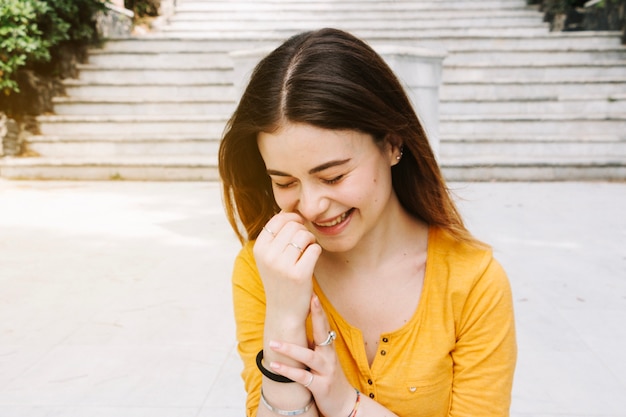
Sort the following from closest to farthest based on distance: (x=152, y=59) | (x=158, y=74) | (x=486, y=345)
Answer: (x=486, y=345) < (x=158, y=74) < (x=152, y=59)

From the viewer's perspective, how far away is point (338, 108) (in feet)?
3.70

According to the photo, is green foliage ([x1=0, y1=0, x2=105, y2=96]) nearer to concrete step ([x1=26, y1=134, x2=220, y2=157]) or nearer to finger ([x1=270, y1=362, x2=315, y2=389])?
concrete step ([x1=26, y1=134, x2=220, y2=157])

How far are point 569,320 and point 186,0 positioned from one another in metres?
9.24

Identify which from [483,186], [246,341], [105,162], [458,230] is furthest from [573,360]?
[105,162]

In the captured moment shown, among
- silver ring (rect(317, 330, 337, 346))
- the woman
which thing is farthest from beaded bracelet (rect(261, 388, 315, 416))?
silver ring (rect(317, 330, 337, 346))

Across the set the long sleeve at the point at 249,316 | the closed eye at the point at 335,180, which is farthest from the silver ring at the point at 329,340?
the closed eye at the point at 335,180

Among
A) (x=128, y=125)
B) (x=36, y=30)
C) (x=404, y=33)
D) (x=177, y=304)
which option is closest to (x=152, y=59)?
(x=128, y=125)

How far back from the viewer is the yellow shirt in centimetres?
121

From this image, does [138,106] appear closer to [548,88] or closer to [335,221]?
[548,88]

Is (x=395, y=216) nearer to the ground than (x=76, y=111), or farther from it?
farther from it

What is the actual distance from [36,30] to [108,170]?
6.36 feet

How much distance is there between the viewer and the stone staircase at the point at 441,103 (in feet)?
21.1

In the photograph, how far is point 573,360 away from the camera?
95.8 inches

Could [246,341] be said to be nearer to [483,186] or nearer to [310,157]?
[310,157]
